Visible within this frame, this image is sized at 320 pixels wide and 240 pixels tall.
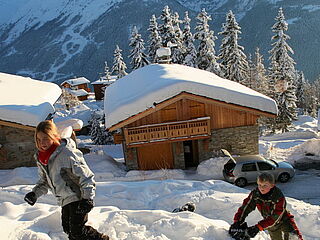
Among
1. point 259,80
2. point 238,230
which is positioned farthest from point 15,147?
point 259,80

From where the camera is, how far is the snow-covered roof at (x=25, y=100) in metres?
15.5

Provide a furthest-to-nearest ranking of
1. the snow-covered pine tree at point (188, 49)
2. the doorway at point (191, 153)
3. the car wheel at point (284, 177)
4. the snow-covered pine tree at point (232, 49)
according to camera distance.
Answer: the snow-covered pine tree at point (188, 49) < the snow-covered pine tree at point (232, 49) < the doorway at point (191, 153) < the car wheel at point (284, 177)

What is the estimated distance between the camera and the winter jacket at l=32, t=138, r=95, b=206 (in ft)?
12.8

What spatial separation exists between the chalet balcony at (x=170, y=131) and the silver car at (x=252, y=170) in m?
2.79

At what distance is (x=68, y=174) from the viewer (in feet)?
13.0

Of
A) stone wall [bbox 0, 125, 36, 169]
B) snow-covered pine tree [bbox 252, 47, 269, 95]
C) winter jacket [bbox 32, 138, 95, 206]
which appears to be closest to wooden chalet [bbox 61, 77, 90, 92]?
snow-covered pine tree [bbox 252, 47, 269, 95]

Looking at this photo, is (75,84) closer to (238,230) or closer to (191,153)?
(191,153)

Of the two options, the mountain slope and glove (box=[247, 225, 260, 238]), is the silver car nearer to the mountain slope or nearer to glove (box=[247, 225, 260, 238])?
glove (box=[247, 225, 260, 238])

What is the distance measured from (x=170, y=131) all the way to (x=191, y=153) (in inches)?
124

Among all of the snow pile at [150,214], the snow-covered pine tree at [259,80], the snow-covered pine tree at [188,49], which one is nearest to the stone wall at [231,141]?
the snow pile at [150,214]

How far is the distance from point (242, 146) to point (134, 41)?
2318 cm

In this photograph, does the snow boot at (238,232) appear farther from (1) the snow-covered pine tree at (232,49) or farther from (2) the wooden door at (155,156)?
(1) the snow-covered pine tree at (232,49)

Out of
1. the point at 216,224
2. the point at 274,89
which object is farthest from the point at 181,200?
the point at 274,89

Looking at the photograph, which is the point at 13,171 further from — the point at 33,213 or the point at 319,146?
the point at 319,146
